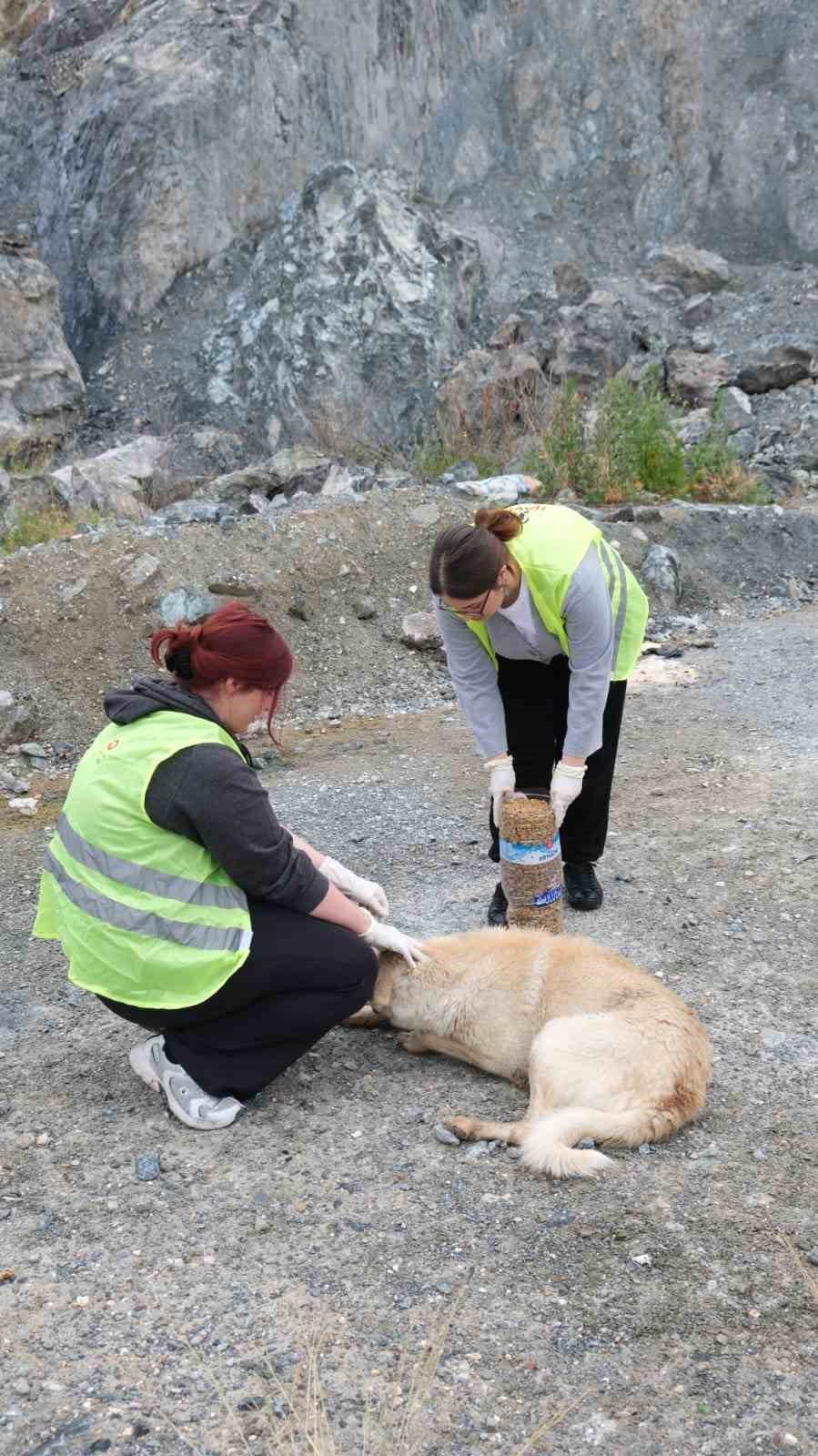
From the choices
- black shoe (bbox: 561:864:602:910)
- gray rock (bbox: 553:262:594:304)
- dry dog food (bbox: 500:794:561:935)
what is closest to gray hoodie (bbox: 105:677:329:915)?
dry dog food (bbox: 500:794:561:935)

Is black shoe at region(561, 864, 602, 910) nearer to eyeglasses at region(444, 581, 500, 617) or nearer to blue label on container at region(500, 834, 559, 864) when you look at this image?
blue label on container at region(500, 834, 559, 864)

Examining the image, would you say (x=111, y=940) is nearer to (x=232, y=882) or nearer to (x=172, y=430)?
(x=232, y=882)

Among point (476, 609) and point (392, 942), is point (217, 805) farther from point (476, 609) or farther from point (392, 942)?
point (476, 609)

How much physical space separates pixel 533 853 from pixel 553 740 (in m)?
0.64

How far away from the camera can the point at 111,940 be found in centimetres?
339

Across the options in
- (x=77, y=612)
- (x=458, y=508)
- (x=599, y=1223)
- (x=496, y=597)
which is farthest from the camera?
(x=458, y=508)

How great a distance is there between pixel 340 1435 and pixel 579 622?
256cm

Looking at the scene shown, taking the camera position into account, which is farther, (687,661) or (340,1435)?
A: (687,661)

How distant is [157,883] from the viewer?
131 inches

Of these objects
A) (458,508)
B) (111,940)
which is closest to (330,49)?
(458,508)

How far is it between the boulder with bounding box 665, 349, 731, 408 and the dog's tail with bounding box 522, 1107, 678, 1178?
37.0 feet

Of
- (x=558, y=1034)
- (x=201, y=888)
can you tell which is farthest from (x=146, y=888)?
(x=558, y=1034)

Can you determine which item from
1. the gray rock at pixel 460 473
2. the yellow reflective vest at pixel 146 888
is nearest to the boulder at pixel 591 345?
the gray rock at pixel 460 473

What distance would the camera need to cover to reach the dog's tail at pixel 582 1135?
3.27 metres
